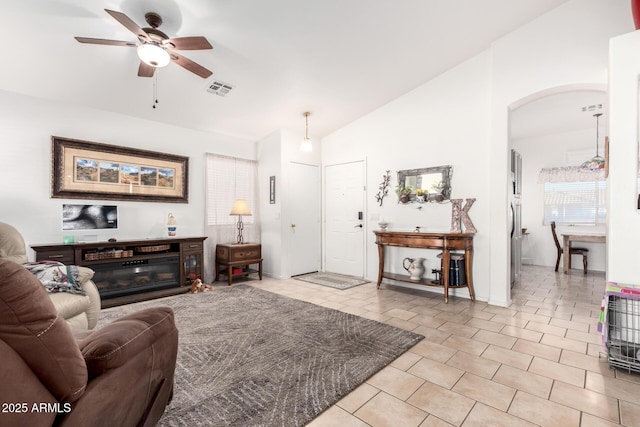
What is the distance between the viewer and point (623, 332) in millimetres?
2289

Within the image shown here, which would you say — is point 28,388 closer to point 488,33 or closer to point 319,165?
point 488,33

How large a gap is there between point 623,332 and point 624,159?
1.36 meters

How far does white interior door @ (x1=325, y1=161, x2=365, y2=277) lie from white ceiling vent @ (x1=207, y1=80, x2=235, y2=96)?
8.13 ft

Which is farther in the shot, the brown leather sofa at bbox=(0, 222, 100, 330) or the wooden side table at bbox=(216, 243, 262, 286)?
the wooden side table at bbox=(216, 243, 262, 286)

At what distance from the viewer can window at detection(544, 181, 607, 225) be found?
595cm

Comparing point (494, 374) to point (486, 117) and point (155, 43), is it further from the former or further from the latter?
point (155, 43)

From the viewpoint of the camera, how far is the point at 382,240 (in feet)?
14.9

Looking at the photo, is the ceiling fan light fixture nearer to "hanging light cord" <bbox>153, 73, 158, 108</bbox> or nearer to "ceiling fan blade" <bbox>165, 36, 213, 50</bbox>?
"ceiling fan blade" <bbox>165, 36, 213, 50</bbox>

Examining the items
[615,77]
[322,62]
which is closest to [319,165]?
[322,62]

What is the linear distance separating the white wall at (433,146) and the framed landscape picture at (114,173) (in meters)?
2.97

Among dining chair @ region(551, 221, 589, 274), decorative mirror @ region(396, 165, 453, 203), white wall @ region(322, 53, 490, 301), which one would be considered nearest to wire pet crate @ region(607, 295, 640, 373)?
white wall @ region(322, 53, 490, 301)

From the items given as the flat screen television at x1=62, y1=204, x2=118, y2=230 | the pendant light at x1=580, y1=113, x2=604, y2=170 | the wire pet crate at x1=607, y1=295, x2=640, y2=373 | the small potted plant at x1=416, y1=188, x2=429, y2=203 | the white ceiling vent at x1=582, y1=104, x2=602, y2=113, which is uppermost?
the white ceiling vent at x1=582, y1=104, x2=602, y2=113

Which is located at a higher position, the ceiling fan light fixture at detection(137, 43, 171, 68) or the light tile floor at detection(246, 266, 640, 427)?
the ceiling fan light fixture at detection(137, 43, 171, 68)

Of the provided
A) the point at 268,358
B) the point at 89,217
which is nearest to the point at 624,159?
the point at 268,358
